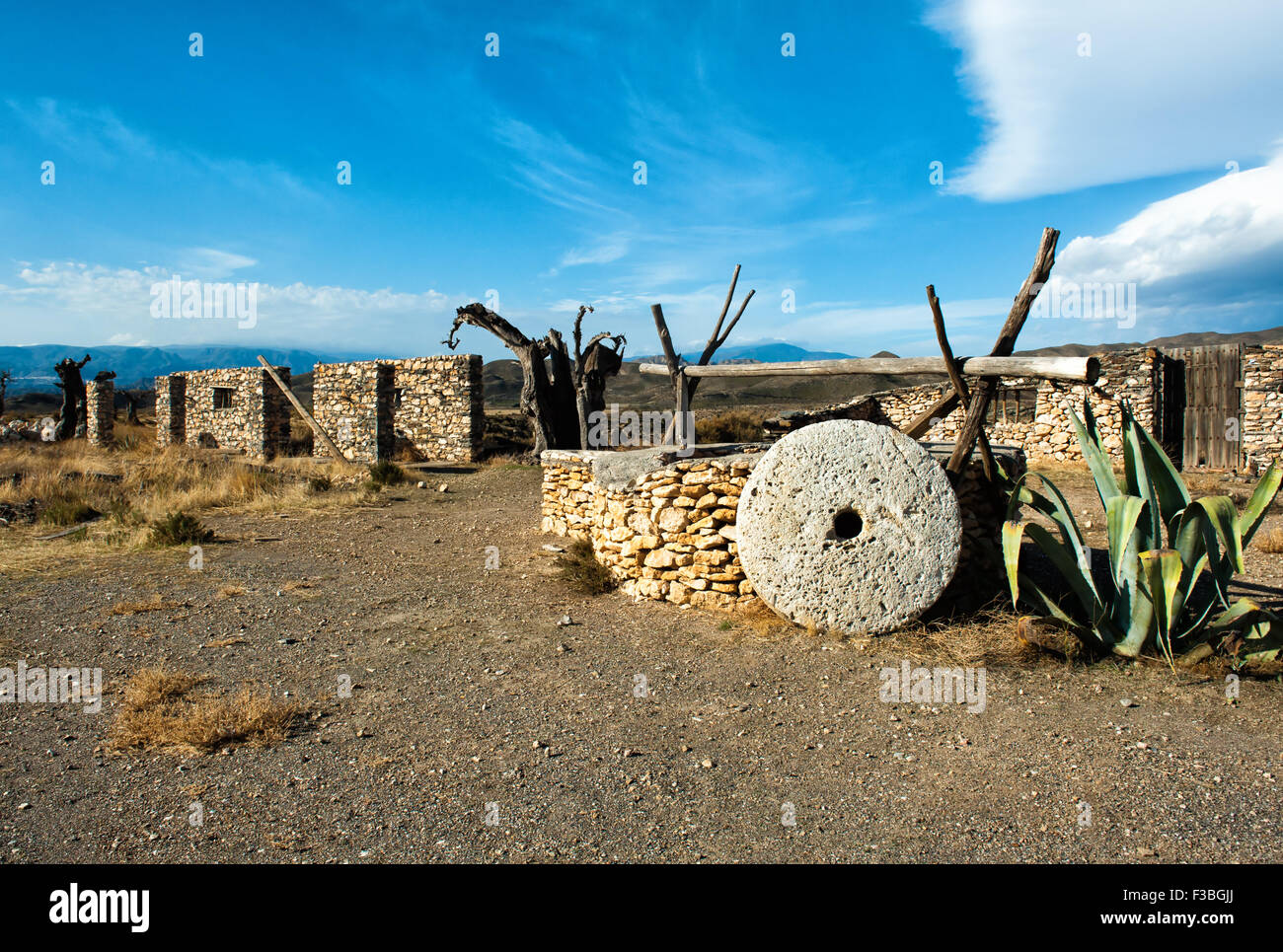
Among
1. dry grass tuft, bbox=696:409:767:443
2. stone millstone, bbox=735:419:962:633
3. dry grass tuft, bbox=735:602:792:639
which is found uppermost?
dry grass tuft, bbox=696:409:767:443

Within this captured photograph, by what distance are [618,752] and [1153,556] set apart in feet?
10.5

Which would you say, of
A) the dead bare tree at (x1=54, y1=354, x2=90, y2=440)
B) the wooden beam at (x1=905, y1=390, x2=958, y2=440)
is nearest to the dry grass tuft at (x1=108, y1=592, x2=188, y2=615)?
the wooden beam at (x1=905, y1=390, x2=958, y2=440)

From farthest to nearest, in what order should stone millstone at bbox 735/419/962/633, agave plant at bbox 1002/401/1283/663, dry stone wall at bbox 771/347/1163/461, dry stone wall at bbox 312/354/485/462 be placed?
dry stone wall at bbox 312/354/485/462 < dry stone wall at bbox 771/347/1163/461 < stone millstone at bbox 735/419/962/633 < agave plant at bbox 1002/401/1283/663

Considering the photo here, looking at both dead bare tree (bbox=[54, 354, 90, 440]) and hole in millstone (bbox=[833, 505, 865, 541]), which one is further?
dead bare tree (bbox=[54, 354, 90, 440])

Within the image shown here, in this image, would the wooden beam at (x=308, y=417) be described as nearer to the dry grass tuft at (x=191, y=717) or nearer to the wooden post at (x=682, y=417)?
the wooden post at (x=682, y=417)

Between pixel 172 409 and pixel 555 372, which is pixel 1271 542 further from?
pixel 172 409

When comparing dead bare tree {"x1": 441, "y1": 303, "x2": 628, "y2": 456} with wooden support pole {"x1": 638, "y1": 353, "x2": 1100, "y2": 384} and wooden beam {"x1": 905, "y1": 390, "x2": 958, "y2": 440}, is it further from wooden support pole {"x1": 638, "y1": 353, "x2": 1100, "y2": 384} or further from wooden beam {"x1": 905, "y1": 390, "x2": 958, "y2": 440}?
wooden beam {"x1": 905, "y1": 390, "x2": 958, "y2": 440}

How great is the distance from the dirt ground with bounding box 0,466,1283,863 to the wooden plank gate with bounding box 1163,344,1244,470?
494 inches

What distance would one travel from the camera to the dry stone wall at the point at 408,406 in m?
16.1

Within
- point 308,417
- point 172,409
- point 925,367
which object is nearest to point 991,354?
point 925,367

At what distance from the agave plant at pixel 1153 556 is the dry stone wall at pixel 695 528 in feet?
2.36

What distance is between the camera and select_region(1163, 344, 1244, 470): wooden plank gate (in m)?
13.8
